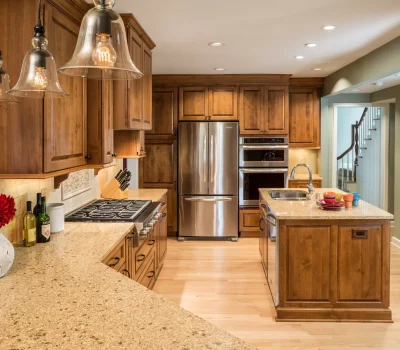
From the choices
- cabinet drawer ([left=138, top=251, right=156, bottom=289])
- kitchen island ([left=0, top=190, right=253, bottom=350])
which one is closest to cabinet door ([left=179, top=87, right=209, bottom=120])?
cabinet drawer ([left=138, top=251, right=156, bottom=289])

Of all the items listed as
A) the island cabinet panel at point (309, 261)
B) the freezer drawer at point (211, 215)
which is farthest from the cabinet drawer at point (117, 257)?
the freezer drawer at point (211, 215)

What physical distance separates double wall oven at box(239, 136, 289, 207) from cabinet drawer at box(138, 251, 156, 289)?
101 inches

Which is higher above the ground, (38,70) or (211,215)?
(38,70)

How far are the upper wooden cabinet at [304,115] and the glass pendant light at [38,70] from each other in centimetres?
529

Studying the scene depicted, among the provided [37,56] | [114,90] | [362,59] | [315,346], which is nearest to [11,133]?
[37,56]

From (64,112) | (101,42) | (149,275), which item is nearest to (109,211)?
(149,275)

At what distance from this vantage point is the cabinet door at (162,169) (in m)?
6.36

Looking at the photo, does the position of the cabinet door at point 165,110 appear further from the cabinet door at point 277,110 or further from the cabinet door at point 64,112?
the cabinet door at point 64,112

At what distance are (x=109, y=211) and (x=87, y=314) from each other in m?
2.09

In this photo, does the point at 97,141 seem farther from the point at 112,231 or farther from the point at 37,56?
the point at 37,56

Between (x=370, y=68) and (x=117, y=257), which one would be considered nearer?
(x=117, y=257)

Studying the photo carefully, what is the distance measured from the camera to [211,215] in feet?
20.3

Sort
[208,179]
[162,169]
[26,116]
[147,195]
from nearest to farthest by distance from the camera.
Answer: [26,116] → [147,195] → [208,179] → [162,169]

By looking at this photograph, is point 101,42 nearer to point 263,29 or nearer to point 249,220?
point 263,29
